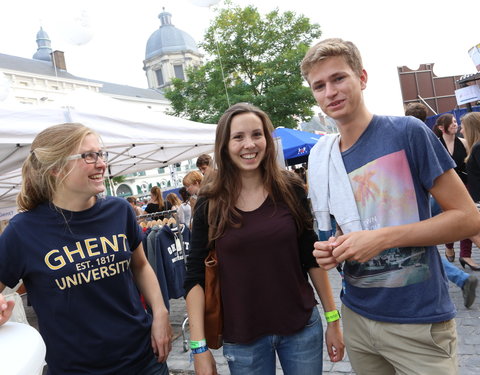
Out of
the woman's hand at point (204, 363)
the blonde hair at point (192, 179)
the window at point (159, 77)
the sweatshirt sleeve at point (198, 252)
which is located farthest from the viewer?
the window at point (159, 77)

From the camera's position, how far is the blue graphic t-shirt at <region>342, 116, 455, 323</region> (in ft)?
4.37

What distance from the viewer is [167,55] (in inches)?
3226

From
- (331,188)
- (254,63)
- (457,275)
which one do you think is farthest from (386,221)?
(254,63)

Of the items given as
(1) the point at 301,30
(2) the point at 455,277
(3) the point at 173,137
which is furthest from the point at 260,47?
(2) the point at 455,277

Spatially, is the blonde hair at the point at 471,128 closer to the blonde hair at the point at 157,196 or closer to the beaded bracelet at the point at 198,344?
the beaded bracelet at the point at 198,344

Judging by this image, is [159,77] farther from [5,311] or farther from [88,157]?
[5,311]

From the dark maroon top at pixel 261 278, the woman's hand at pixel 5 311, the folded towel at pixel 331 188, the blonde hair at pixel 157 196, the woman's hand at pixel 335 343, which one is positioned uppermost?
the blonde hair at pixel 157 196

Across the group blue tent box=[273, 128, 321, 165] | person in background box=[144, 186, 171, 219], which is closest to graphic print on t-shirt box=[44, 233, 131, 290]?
person in background box=[144, 186, 171, 219]

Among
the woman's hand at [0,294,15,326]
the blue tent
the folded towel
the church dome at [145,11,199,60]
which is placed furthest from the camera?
the church dome at [145,11,199,60]

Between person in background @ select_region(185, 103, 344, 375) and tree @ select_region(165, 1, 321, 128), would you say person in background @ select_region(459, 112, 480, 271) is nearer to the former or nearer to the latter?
person in background @ select_region(185, 103, 344, 375)

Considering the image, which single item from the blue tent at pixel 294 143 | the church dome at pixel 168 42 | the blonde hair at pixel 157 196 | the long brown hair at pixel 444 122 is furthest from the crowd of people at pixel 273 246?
the church dome at pixel 168 42

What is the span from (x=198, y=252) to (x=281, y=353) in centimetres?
61

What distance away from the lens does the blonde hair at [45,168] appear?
1626mm

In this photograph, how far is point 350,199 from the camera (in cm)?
144
